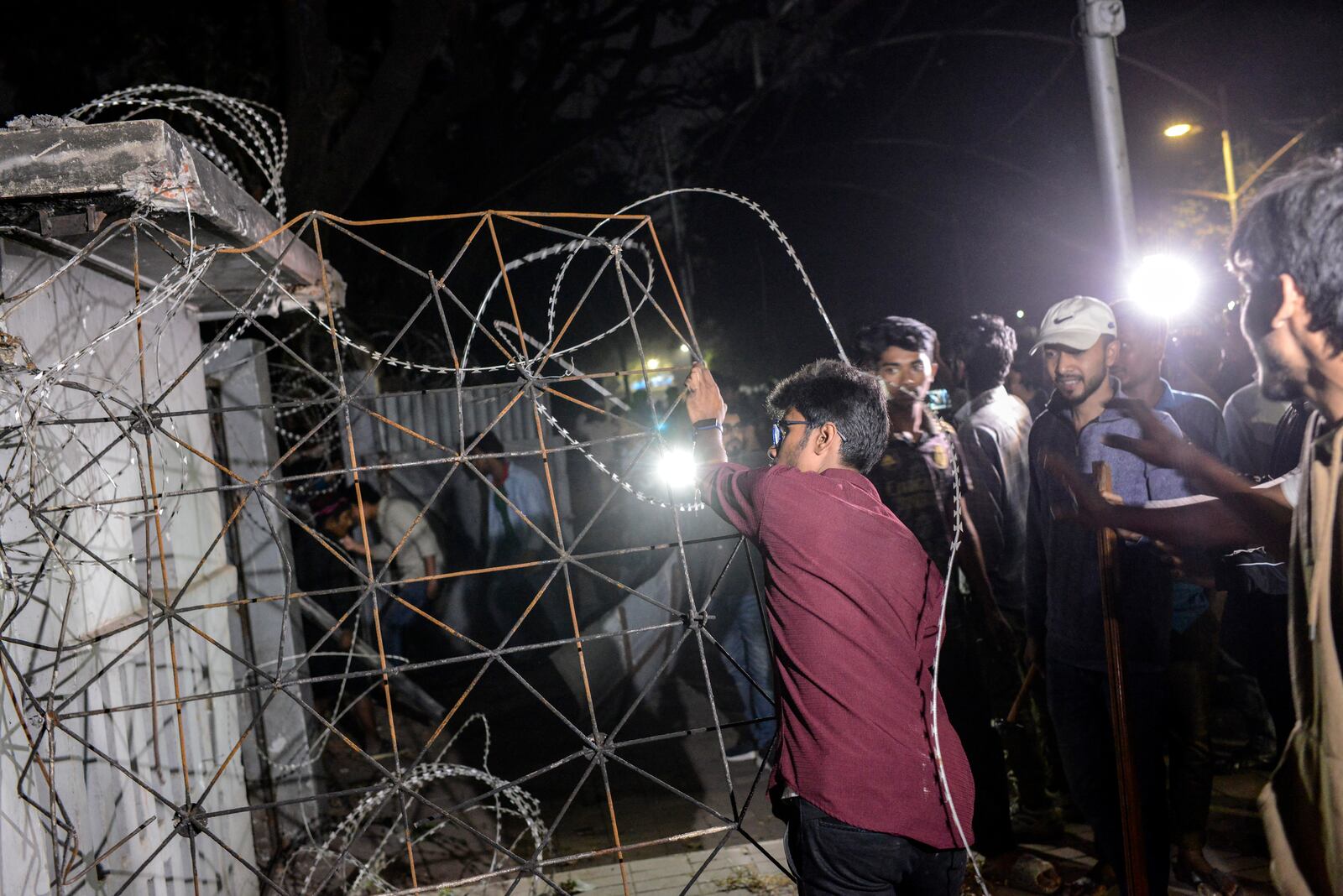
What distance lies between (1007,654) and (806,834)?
1956 millimetres

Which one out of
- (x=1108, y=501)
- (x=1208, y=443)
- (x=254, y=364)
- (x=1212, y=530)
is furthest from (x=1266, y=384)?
(x=254, y=364)

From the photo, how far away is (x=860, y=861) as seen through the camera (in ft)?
7.63

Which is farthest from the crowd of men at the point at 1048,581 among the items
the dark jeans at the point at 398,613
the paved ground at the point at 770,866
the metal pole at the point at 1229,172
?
the metal pole at the point at 1229,172

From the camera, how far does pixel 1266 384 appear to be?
1835 millimetres

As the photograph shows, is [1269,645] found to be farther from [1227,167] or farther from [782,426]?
[1227,167]

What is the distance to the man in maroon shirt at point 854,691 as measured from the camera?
91.8 inches

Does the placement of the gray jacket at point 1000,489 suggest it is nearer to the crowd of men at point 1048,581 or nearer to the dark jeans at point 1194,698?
the crowd of men at point 1048,581

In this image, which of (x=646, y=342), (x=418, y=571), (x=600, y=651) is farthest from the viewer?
(x=646, y=342)

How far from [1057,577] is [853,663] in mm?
1435

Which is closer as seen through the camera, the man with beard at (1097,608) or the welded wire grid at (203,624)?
the welded wire grid at (203,624)

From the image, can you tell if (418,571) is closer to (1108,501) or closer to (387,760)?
(387,760)

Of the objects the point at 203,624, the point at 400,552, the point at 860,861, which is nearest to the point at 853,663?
the point at 860,861

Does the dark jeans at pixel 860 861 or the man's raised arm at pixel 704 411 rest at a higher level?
the man's raised arm at pixel 704 411

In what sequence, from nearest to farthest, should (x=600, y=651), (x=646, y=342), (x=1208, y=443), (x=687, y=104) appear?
1. (x=1208, y=443)
2. (x=600, y=651)
3. (x=687, y=104)
4. (x=646, y=342)
